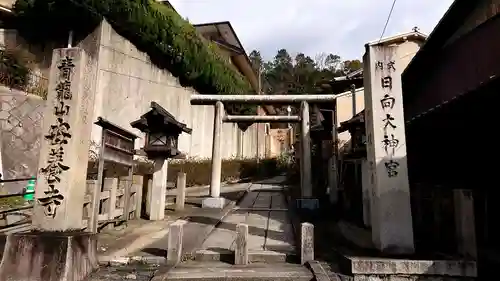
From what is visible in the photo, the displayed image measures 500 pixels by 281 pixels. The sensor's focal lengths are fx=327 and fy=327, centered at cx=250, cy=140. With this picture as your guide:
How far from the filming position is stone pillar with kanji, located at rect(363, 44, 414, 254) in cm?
611

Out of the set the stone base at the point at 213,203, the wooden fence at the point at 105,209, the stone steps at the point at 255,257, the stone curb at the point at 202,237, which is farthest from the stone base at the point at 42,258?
the stone base at the point at 213,203

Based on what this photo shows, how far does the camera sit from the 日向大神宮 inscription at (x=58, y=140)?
19.2ft

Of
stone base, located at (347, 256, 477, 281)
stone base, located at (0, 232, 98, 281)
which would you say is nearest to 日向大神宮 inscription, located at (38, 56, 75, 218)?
stone base, located at (0, 232, 98, 281)

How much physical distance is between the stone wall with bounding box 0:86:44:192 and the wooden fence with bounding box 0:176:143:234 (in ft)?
22.5

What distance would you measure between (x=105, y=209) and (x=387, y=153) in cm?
696

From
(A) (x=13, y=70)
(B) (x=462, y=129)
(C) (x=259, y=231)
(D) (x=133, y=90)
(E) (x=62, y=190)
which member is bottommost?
(C) (x=259, y=231)

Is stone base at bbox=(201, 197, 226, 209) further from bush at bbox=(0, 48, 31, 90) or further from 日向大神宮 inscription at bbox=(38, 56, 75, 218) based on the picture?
bush at bbox=(0, 48, 31, 90)

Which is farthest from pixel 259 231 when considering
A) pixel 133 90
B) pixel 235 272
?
pixel 133 90

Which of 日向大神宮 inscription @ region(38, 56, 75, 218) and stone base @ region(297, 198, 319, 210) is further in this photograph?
stone base @ region(297, 198, 319, 210)

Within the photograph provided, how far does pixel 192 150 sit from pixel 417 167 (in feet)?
53.1

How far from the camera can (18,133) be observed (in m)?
15.2

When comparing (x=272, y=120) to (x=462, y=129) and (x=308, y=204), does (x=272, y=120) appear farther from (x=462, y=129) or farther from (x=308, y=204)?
(x=462, y=129)

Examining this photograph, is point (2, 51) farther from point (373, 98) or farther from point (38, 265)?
point (373, 98)

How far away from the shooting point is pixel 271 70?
2101 inches
